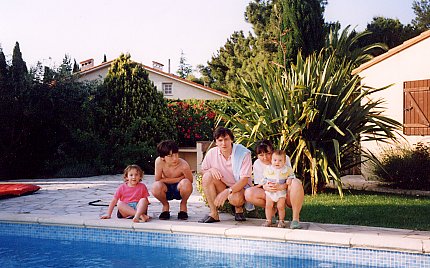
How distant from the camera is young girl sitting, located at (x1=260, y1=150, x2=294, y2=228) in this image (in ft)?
16.6

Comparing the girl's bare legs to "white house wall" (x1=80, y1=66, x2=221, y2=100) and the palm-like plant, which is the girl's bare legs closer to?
the palm-like plant

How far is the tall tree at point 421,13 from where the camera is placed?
32162mm

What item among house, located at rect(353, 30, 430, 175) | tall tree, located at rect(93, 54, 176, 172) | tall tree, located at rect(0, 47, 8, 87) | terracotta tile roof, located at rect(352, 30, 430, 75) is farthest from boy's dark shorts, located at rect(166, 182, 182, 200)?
tall tree, located at rect(0, 47, 8, 87)

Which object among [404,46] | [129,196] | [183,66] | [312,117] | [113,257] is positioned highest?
[183,66]

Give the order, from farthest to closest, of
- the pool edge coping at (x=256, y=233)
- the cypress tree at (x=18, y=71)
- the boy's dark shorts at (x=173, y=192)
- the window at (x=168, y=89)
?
the window at (x=168, y=89) → the cypress tree at (x=18, y=71) → the boy's dark shorts at (x=173, y=192) → the pool edge coping at (x=256, y=233)

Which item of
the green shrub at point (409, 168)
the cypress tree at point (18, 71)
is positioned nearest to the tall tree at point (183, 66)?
the cypress tree at point (18, 71)

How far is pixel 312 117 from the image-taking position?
7492mm

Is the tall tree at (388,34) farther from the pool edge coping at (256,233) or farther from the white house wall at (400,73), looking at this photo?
the pool edge coping at (256,233)

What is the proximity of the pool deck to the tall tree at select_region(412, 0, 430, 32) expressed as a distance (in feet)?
91.8

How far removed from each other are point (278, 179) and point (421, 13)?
3196 cm

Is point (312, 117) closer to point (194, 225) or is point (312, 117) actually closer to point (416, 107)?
point (194, 225)

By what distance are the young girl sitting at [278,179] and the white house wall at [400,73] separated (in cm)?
557

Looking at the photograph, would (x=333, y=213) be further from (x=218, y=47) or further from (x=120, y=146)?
(x=218, y=47)

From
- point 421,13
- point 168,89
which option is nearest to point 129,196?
point 168,89
